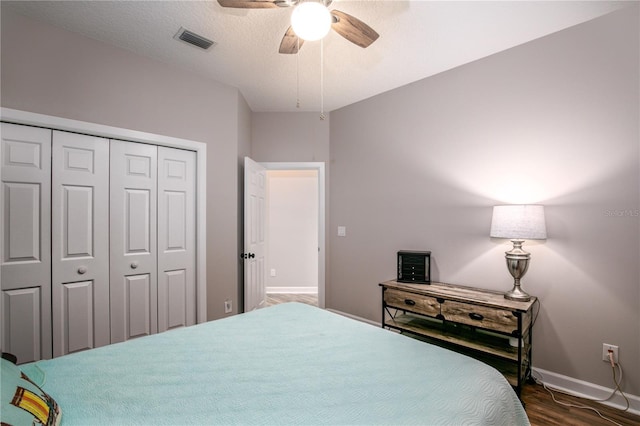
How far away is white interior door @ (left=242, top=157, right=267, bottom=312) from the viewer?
3391 millimetres

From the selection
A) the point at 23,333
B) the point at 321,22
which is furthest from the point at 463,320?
the point at 23,333

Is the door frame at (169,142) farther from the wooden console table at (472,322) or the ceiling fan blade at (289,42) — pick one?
the wooden console table at (472,322)

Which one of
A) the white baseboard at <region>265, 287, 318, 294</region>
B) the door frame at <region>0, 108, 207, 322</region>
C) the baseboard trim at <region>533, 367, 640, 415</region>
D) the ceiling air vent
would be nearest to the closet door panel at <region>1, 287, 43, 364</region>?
the door frame at <region>0, 108, 207, 322</region>

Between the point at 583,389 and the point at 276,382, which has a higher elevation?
the point at 276,382

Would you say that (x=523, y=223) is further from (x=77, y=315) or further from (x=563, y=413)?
(x=77, y=315)

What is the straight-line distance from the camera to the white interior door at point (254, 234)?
3.39m

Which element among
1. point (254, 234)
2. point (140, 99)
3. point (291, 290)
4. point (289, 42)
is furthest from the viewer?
point (291, 290)

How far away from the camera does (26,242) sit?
7.07 feet

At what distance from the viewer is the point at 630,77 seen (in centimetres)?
203

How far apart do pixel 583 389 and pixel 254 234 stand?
3.15m

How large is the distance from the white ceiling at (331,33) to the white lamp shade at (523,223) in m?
1.33

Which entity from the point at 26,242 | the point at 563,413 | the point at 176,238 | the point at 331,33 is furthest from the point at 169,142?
the point at 563,413

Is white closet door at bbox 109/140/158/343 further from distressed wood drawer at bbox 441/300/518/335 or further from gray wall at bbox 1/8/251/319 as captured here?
distressed wood drawer at bbox 441/300/518/335

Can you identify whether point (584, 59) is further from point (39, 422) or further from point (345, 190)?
point (39, 422)
